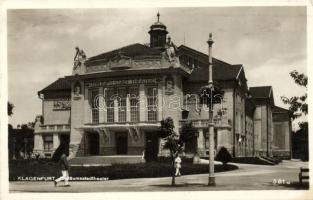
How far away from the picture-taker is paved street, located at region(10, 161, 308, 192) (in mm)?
15922

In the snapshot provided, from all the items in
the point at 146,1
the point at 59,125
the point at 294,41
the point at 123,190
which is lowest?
the point at 123,190

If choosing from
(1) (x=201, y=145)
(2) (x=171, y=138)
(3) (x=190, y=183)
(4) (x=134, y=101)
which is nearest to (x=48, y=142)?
(4) (x=134, y=101)

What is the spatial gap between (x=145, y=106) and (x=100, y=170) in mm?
2433

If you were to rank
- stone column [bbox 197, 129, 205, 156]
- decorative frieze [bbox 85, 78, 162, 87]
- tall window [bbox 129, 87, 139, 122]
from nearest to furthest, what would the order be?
tall window [bbox 129, 87, 139, 122] < stone column [bbox 197, 129, 205, 156] < decorative frieze [bbox 85, 78, 162, 87]

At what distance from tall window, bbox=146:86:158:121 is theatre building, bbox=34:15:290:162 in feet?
0.04

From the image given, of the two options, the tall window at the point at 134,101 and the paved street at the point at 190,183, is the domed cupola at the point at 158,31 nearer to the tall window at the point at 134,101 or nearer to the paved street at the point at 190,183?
the tall window at the point at 134,101

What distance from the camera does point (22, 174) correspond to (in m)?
16.9

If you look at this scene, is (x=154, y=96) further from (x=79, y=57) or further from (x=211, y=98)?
(x=211, y=98)

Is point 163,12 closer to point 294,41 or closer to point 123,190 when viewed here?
point 294,41

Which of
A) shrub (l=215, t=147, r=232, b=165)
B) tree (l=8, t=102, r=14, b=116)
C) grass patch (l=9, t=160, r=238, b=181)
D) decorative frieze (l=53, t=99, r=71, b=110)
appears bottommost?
grass patch (l=9, t=160, r=238, b=181)

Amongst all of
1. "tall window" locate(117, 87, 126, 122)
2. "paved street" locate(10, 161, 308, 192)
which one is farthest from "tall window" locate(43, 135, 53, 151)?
"paved street" locate(10, 161, 308, 192)

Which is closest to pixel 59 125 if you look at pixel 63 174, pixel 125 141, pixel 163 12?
pixel 125 141

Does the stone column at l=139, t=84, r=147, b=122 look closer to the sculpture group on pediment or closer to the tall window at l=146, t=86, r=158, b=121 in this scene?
the tall window at l=146, t=86, r=158, b=121

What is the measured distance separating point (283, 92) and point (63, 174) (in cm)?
641
